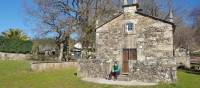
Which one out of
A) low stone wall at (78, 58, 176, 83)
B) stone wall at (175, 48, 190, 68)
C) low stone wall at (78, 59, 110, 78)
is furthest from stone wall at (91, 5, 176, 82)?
stone wall at (175, 48, 190, 68)

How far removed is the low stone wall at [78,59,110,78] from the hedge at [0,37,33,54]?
26520 millimetres

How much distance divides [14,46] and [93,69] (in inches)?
1095

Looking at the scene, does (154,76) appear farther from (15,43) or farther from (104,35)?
(15,43)

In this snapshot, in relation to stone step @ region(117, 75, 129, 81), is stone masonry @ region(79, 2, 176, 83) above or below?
above

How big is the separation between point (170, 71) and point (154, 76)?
44.1 inches

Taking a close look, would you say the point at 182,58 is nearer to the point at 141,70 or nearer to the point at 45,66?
the point at 45,66

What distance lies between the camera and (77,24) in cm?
3731

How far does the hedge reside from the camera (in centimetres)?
4394

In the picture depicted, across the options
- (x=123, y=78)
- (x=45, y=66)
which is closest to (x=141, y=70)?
(x=123, y=78)

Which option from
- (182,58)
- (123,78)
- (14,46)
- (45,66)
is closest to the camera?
(123,78)

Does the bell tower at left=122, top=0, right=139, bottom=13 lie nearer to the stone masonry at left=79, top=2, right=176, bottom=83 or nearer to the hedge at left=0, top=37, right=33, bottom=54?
the stone masonry at left=79, top=2, right=176, bottom=83

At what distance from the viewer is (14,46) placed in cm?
4459

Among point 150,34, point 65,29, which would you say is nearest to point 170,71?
point 150,34

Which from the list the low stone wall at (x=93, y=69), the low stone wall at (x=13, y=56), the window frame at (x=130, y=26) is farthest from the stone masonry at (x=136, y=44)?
the low stone wall at (x=13, y=56)
